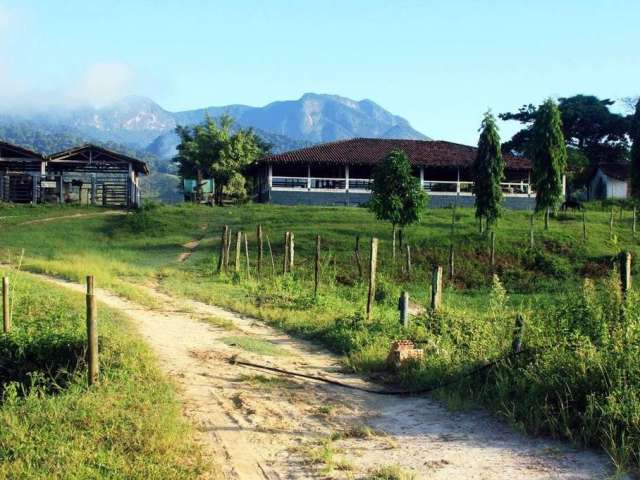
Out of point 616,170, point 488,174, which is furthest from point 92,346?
point 616,170

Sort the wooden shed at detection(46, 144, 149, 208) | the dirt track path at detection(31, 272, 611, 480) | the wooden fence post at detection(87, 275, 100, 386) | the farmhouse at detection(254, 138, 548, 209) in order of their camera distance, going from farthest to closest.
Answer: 1. the farmhouse at detection(254, 138, 548, 209)
2. the wooden shed at detection(46, 144, 149, 208)
3. the wooden fence post at detection(87, 275, 100, 386)
4. the dirt track path at detection(31, 272, 611, 480)

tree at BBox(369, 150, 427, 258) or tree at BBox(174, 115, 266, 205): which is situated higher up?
tree at BBox(174, 115, 266, 205)

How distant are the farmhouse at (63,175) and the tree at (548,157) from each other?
25.3 metres

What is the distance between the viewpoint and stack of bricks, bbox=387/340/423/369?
977 centimetres

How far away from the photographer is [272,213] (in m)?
37.0

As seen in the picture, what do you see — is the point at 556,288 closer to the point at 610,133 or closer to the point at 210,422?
the point at 210,422

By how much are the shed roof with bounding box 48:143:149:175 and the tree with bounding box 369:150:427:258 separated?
72.7 feet

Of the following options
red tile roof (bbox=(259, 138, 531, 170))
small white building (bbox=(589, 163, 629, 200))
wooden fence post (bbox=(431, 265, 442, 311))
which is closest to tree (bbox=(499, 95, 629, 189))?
small white building (bbox=(589, 163, 629, 200))

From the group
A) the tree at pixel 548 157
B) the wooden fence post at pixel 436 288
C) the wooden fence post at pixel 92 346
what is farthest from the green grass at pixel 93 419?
the tree at pixel 548 157

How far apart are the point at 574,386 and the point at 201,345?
6.52 m

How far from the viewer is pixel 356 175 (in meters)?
45.8

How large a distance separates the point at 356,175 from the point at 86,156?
1793cm

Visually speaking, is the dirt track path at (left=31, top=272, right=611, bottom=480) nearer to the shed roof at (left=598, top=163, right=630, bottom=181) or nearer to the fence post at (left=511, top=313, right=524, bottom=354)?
the fence post at (left=511, top=313, right=524, bottom=354)

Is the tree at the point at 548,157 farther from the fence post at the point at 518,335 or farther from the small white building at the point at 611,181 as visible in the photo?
the fence post at the point at 518,335
